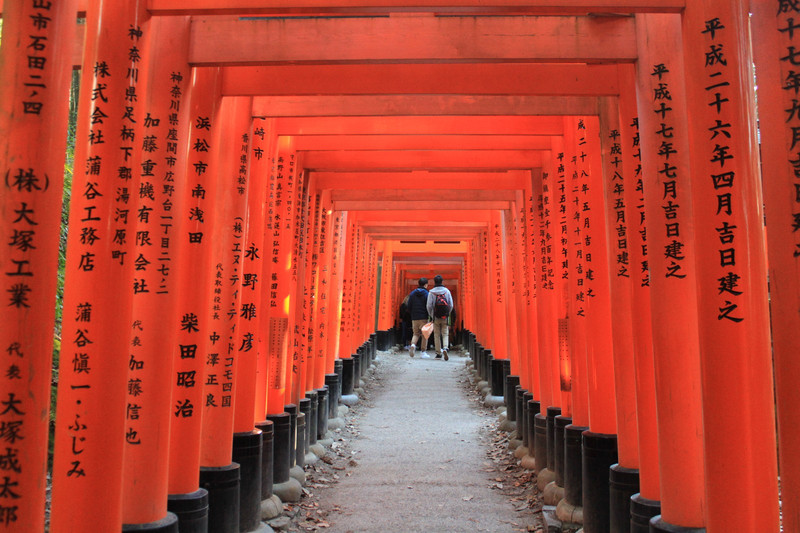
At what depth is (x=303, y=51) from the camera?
3.26 meters

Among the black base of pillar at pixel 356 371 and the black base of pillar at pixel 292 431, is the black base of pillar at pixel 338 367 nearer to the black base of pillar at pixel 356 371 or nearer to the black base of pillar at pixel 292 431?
the black base of pillar at pixel 356 371

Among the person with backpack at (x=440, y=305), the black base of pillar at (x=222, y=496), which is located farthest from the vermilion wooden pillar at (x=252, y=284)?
the person with backpack at (x=440, y=305)

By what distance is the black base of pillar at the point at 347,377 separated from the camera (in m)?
10.5

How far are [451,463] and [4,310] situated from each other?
517cm

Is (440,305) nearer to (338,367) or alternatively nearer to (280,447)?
(338,367)

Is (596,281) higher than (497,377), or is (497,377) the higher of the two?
(596,281)

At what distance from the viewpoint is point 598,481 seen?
4.11 metres

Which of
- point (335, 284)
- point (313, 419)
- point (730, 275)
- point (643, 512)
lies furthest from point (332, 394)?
point (730, 275)

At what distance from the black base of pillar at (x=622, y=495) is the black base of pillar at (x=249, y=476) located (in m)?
2.40

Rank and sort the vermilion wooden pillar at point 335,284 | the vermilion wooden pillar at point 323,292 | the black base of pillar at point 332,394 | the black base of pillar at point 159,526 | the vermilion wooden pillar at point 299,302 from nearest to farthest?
the black base of pillar at point 159,526 → the vermilion wooden pillar at point 299,302 → the vermilion wooden pillar at point 323,292 → the black base of pillar at point 332,394 → the vermilion wooden pillar at point 335,284

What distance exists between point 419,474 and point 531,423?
1.28 meters

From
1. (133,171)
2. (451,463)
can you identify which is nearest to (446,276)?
(451,463)

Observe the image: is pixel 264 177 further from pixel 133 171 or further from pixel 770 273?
pixel 770 273

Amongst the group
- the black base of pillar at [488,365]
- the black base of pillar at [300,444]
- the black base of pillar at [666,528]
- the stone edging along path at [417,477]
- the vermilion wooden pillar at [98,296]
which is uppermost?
the vermilion wooden pillar at [98,296]
